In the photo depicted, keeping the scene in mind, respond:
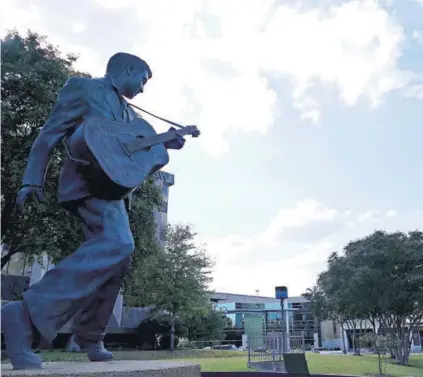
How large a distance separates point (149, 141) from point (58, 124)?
0.91 m

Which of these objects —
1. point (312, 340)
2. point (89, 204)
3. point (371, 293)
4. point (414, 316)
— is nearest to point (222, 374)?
point (89, 204)

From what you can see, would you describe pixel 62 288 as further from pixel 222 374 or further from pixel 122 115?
pixel 222 374

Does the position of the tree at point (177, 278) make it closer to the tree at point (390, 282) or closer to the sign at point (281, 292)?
the tree at point (390, 282)

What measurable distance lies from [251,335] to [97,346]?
56.6ft

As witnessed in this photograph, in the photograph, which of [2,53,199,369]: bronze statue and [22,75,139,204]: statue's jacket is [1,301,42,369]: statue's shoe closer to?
[2,53,199,369]: bronze statue

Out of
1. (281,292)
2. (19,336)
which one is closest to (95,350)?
(19,336)

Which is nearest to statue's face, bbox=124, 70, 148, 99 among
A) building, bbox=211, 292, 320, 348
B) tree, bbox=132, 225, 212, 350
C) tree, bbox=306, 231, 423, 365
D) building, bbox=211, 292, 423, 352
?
tree, bbox=306, 231, 423, 365

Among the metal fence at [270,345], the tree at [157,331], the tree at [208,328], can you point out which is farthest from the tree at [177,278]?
the metal fence at [270,345]

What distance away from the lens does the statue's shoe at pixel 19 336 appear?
3.71 meters

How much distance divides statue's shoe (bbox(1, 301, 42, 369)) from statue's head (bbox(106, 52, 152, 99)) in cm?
238

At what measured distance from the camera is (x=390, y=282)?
2384 cm

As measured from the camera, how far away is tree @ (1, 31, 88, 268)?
15.2 meters

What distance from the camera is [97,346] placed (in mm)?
4504

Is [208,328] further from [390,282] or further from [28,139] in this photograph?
[28,139]
